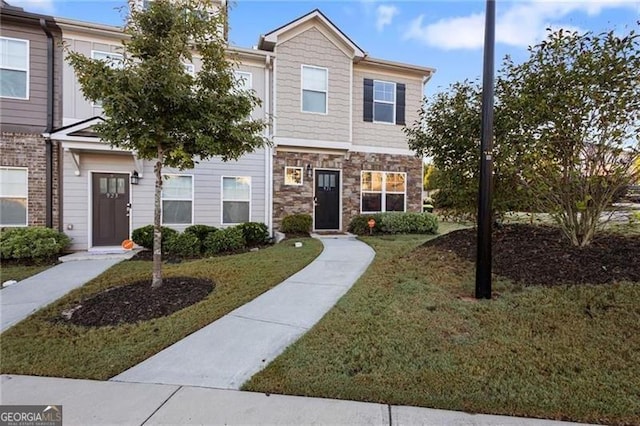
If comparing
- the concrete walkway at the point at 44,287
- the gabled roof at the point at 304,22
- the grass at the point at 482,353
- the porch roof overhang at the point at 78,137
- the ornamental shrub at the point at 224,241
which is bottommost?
the concrete walkway at the point at 44,287

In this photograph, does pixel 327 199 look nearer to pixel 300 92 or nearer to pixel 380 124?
pixel 380 124

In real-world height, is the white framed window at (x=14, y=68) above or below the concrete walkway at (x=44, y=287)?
above

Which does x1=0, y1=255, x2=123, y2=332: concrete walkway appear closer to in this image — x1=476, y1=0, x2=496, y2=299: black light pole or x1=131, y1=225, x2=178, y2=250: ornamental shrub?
x1=131, y1=225, x2=178, y2=250: ornamental shrub

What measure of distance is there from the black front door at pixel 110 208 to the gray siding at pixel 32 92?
1896 mm

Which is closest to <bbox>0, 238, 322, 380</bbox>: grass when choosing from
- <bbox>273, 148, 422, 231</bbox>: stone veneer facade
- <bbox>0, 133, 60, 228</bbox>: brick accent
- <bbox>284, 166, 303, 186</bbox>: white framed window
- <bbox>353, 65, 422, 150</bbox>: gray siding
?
<bbox>0, 133, 60, 228</bbox>: brick accent

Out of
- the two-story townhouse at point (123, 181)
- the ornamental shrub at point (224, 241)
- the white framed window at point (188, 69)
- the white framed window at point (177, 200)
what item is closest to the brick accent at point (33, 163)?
the two-story townhouse at point (123, 181)

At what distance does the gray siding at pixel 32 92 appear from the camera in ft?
27.0

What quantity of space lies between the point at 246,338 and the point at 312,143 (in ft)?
25.8

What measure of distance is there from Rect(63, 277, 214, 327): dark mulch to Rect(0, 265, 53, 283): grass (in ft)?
9.25

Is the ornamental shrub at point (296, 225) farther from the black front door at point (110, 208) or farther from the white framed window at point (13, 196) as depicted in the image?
the white framed window at point (13, 196)

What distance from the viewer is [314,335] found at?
3529 millimetres

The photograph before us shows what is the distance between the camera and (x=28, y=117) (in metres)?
8.38

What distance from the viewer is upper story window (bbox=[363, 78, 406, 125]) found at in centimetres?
1141

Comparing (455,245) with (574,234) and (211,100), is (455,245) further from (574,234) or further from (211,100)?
(211,100)
